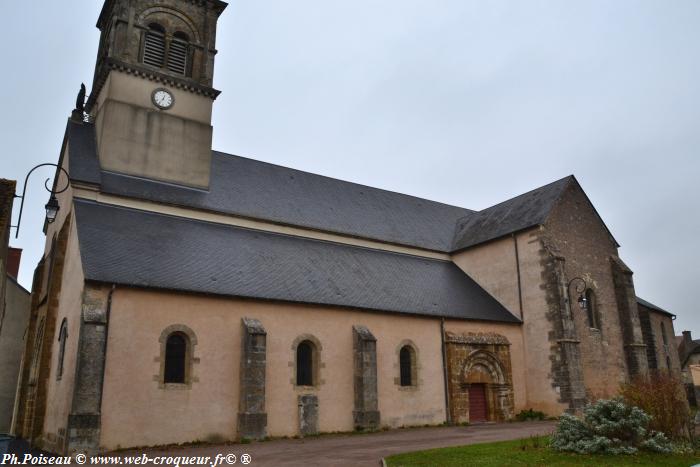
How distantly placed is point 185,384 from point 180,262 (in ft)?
12.3

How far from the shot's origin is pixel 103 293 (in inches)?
582

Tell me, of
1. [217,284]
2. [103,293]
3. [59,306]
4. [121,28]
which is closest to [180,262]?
[217,284]

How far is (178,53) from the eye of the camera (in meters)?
23.2

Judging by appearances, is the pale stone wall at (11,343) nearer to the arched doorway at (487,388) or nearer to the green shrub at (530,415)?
the arched doorway at (487,388)

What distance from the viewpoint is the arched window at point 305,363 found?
17.7 m

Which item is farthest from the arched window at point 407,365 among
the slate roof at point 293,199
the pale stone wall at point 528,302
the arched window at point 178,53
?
the arched window at point 178,53

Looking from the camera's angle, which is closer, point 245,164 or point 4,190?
point 4,190

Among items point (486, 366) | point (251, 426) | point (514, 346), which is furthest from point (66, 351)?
point (514, 346)

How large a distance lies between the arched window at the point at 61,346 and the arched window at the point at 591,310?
63.1 feet

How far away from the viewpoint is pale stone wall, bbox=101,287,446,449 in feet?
48.1

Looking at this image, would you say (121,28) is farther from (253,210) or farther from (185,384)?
(185,384)

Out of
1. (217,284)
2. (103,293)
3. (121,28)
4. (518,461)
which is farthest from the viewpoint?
(121,28)

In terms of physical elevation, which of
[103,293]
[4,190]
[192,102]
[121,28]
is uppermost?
[121,28]

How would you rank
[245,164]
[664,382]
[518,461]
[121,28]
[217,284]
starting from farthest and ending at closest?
[245,164], [121,28], [217,284], [664,382], [518,461]
